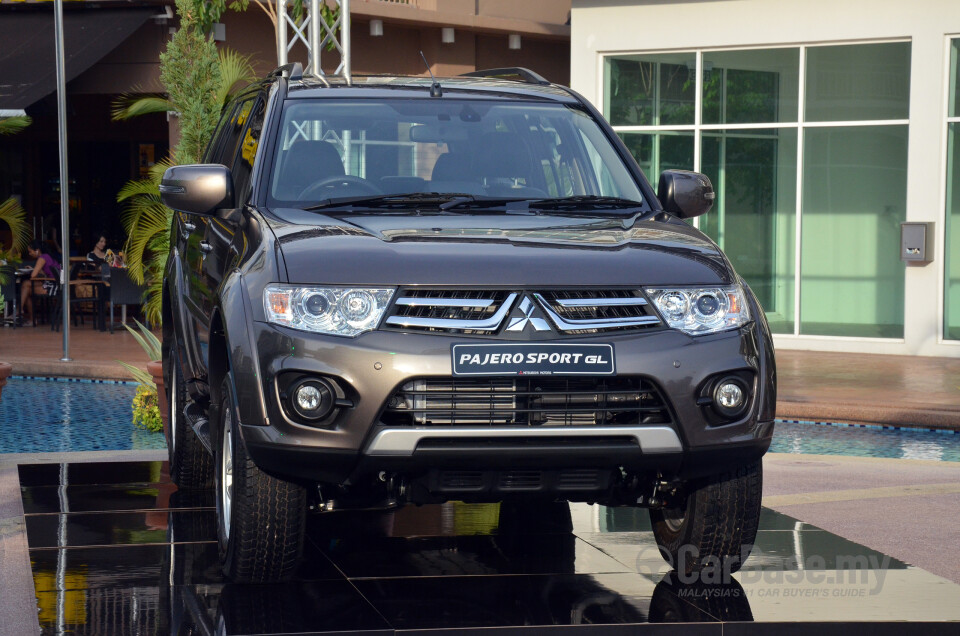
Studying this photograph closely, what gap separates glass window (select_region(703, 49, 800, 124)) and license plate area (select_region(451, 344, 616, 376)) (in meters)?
14.2

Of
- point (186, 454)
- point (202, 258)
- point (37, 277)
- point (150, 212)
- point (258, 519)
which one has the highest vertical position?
point (150, 212)

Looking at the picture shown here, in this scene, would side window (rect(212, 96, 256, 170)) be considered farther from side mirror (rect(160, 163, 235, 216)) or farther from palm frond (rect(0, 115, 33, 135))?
palm frond (rect(0, 115, 33, 135))

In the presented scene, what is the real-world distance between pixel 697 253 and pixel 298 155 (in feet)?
5.80

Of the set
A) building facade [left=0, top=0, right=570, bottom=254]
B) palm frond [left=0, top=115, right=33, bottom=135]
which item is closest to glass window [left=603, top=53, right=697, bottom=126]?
building facade [left=0, top=0, right=570, bottom=254]

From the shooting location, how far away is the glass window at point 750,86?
705 inches

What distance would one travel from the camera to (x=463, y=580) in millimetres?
5215

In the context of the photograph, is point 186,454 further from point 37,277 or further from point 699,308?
point 37,277

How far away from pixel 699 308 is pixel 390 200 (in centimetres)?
140

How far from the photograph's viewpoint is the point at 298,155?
223 inches

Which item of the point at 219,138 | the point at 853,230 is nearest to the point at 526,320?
the point at 219,138

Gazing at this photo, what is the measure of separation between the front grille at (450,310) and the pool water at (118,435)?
20.0ft

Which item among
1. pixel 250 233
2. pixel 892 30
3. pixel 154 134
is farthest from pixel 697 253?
pixel 154 134

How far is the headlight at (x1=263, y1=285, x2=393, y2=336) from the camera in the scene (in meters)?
4.50

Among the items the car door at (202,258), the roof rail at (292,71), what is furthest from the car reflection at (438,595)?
the roof rail at (292,71)
